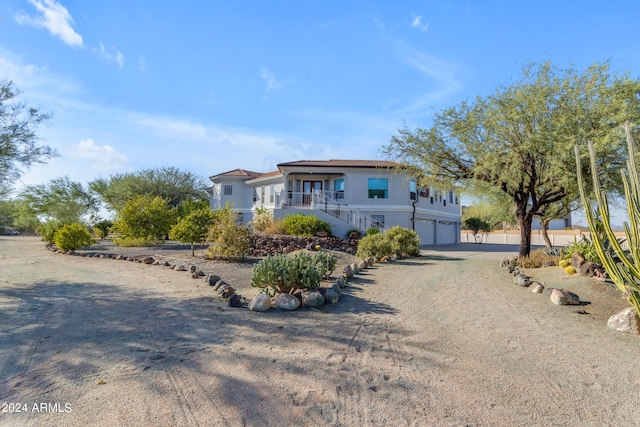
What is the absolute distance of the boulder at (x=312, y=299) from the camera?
6.43 meters

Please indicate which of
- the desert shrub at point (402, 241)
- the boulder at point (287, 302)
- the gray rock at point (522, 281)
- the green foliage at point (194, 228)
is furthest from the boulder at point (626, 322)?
the green foliage at point (194, 228)

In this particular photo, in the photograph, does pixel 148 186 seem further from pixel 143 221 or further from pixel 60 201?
pixel 143 221

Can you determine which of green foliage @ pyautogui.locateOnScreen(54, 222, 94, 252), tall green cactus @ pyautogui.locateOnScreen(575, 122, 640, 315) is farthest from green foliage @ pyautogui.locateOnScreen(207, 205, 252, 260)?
tall green cactus @ pyautogui.locateOnScreen(575, 122, 640, 315)

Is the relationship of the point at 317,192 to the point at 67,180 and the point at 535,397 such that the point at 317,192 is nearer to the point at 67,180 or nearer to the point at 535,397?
the point at 535,397

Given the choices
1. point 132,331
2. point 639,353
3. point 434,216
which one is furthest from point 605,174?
point 434,216

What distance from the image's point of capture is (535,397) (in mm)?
3346

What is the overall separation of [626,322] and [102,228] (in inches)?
1232

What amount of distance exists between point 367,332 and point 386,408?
205 cm

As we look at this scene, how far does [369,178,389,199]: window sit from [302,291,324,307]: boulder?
19.5m

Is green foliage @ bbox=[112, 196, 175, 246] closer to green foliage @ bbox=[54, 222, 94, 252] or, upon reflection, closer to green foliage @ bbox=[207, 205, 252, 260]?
green foliage @ bbox=[54, 222, 94, 252]

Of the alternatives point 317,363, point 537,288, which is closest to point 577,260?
point 537,288

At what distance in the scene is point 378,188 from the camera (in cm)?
2561

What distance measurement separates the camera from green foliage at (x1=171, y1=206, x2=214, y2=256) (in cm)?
1400

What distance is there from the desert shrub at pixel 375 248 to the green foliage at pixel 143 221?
1079 centimetres
